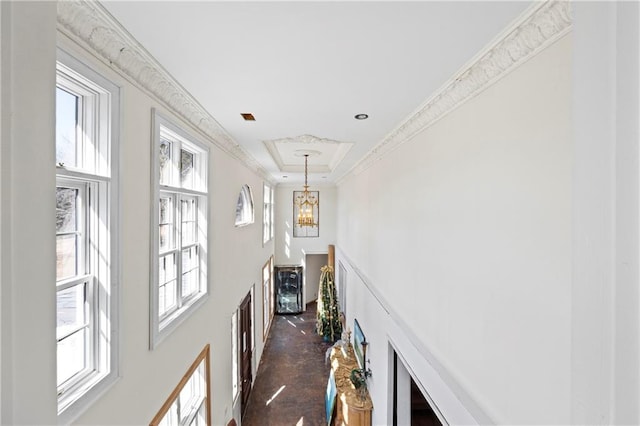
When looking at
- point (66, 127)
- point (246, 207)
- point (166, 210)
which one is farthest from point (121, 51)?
point (246, 207)

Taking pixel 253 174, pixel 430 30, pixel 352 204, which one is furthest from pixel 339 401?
pixel 430 30

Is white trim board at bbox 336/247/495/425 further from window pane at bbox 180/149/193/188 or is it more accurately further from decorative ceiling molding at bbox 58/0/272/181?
decorative ceiling molding at bbox 58/0/272/181

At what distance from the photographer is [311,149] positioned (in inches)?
200

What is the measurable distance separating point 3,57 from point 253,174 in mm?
5116

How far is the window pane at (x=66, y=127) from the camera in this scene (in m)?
1.28

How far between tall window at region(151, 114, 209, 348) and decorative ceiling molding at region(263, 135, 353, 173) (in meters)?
1.10

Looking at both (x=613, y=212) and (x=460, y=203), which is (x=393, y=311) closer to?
(x=460, y=203)

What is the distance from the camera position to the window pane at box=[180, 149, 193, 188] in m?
2.57

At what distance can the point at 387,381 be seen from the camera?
3.15 m

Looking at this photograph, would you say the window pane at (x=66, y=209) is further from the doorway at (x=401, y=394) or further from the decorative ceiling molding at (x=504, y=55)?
the doorway at (x=401, y=394)

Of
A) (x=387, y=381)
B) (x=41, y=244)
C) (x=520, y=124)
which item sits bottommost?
(x=387, y=381)

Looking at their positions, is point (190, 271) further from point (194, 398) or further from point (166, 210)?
point (194, 398)

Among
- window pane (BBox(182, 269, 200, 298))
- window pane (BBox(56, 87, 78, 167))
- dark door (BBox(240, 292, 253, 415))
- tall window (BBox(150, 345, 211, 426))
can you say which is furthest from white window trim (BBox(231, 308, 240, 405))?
window pane (BBox(56, 87, 78, 167))

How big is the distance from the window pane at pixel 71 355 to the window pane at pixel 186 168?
56.4 inches
